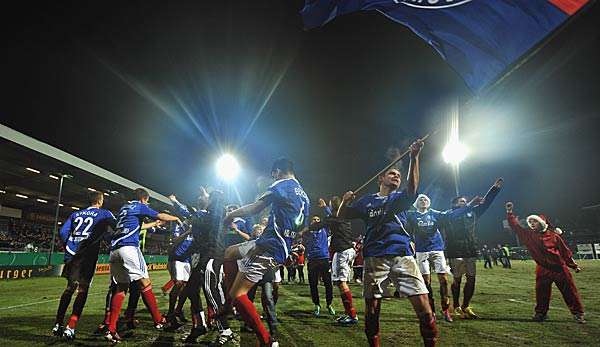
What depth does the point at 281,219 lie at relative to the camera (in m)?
4.34

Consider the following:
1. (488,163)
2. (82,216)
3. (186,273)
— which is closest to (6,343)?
(82,216)

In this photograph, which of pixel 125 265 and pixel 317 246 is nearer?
pixel 125 265

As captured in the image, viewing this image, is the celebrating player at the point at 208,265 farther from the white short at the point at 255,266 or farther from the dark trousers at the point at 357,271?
the dark trousers at the point at 357,271

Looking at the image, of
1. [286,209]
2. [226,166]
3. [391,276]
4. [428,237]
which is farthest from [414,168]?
[226,166]

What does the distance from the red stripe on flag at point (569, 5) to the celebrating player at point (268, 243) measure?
4188 millimetres

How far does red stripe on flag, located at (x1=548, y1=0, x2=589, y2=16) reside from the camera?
14.7 ft

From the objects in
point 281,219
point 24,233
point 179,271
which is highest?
point 24,233

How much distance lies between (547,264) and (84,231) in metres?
9.19

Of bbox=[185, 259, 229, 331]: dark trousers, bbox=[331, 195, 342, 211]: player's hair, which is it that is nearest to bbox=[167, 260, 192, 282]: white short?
bbox=[185, 259, 229, 331]: dark trousers

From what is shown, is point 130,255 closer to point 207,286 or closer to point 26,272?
point 207,286

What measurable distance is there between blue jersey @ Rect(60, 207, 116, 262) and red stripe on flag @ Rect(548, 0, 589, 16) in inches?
303

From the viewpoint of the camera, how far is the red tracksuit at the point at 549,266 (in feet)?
23.1

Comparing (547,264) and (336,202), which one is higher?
(336,202)

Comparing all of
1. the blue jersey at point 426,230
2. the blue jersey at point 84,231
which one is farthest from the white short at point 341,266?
the blue jersey at point 84,231
